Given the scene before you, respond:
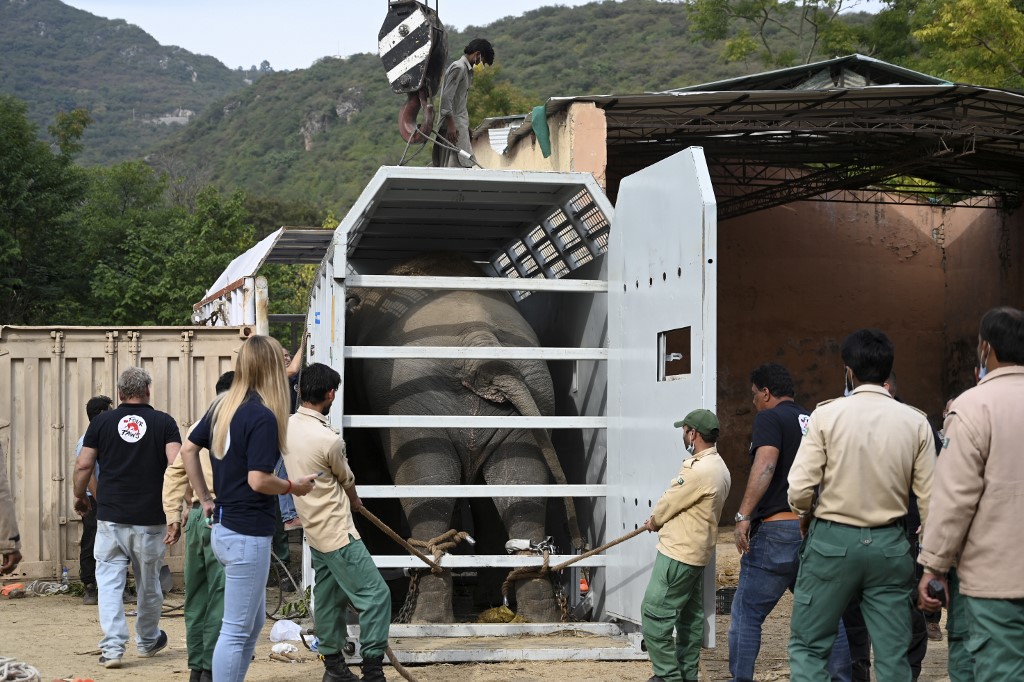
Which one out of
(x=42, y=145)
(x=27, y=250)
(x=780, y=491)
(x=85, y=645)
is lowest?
(x=85, y=645)

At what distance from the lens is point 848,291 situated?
20.1 metres

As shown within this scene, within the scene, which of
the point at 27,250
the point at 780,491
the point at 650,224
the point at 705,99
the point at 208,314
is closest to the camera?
the point at 780,491

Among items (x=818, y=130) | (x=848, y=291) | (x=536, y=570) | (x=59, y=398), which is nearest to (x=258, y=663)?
(x=536, y=570)

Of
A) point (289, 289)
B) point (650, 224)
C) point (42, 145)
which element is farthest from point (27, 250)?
point (650, 224)

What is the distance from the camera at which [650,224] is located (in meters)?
7.13

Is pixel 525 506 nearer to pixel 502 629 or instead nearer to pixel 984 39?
pixel 502 629

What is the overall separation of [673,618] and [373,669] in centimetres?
154

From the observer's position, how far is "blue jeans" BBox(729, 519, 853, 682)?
620 centimetres

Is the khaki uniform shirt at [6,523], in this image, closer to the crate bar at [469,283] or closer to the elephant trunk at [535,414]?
the crate bar at [469,283]

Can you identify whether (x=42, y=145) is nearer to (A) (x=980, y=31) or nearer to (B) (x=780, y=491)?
(A) (x=980, y=31)

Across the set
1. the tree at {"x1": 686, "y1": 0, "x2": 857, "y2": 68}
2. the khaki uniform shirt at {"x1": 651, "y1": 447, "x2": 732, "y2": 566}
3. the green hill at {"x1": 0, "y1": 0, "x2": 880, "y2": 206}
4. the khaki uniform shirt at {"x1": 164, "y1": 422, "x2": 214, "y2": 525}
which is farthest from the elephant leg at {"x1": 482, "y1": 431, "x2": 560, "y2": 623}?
the green hill at {"x1": 0, "y1": 0, "x2": 880, "y2": 206}

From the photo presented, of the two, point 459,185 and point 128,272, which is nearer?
point 459,185

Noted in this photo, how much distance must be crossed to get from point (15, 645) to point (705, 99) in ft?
30.1

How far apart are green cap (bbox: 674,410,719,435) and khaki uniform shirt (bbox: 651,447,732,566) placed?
12 centimetres
